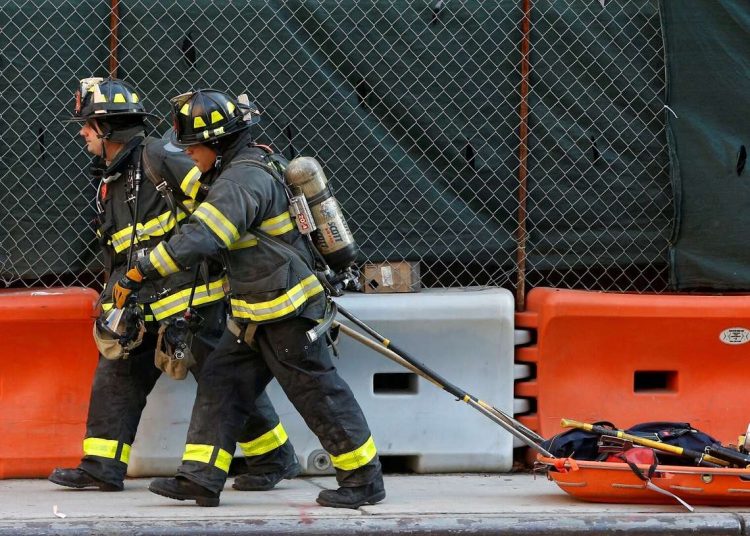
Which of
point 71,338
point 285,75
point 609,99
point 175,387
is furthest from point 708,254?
point 71,338

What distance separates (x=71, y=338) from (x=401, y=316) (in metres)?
1.77

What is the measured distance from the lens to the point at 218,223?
18.5 feet

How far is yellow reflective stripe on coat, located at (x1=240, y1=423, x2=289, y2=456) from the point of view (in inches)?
260

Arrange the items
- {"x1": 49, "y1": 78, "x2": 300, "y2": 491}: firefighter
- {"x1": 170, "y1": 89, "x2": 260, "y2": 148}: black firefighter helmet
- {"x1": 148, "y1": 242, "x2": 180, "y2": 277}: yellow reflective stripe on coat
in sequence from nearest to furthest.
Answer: {"x1": 148, "y1": 242, "x2": 180, "y2": 277}: yellow reflective stripe on coat < {"x1": 170, "y1": 89, "x2": 260, "y2": 148}: black firefighter helmet < {"x1": 49, "y1": 78, "x2": 300, "y2": 491}: firefighter

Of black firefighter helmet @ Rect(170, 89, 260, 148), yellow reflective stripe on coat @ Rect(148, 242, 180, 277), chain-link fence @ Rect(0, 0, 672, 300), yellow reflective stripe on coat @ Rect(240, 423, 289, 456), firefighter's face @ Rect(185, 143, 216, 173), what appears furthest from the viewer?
chain-link fence @ Rect(0, 0, 672, 300)

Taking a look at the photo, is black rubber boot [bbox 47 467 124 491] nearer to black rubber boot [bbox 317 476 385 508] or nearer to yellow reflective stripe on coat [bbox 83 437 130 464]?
yellow reflective stripe on coat [bbox 83 437 130 464]

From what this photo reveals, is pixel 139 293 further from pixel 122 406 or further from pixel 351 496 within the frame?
pixel 351 496

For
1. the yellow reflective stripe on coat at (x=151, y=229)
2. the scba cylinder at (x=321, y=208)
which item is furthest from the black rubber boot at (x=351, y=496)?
the yellow reflective stripe on coat at (x=151, y=229)

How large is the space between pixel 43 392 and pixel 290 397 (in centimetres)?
167

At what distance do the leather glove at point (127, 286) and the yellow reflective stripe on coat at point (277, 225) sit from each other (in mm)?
600

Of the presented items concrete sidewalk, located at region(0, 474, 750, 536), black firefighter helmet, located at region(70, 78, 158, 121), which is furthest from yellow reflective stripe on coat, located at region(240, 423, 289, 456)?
black firefighter helmet, located at region(70, 78, 158, 121)

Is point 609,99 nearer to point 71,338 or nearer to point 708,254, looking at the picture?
point 708,254

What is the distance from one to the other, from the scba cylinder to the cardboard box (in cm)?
116

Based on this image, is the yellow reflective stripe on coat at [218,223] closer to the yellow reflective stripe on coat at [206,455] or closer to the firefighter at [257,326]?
the firefighter at [257,326]
